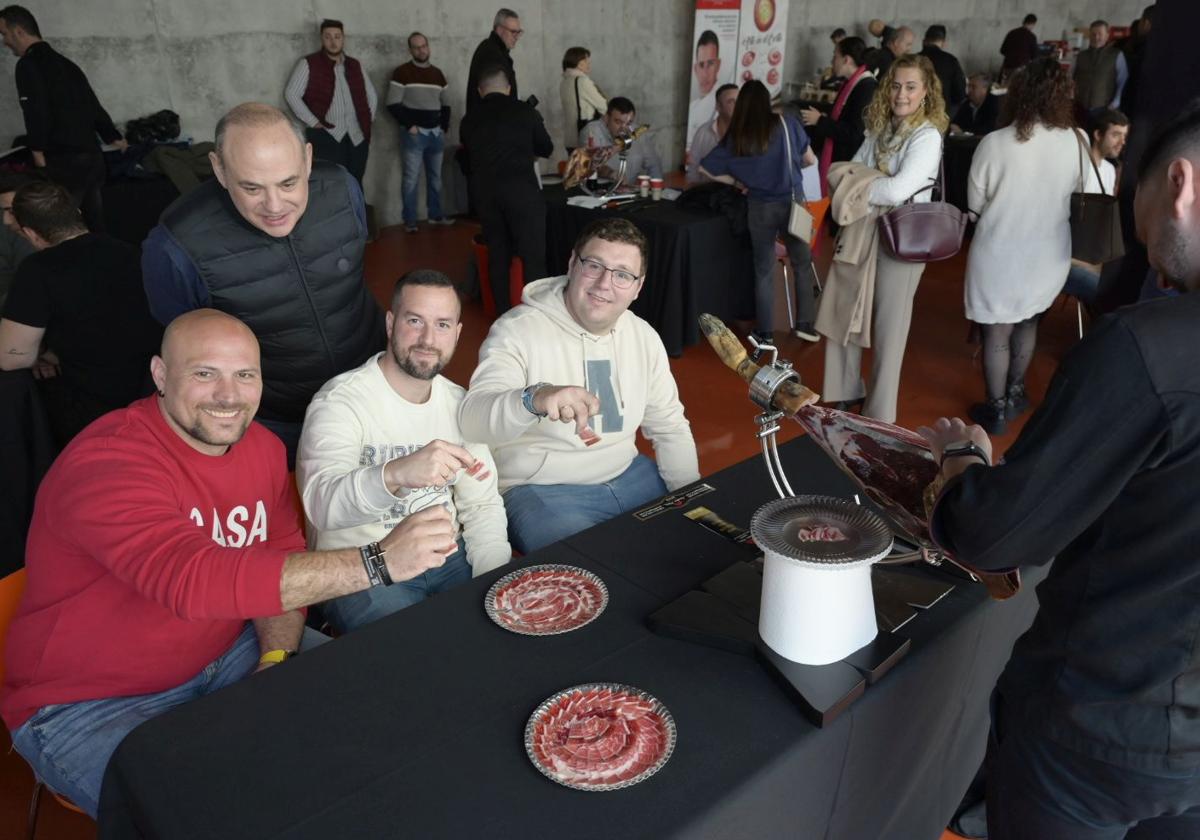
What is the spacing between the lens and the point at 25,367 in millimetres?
2803

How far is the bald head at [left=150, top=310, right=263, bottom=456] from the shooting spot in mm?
1730

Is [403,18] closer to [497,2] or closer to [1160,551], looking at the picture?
[497,2]

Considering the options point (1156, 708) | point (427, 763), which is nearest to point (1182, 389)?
point (1156, 708)

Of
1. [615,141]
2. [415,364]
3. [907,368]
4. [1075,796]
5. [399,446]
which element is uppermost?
[615,141]

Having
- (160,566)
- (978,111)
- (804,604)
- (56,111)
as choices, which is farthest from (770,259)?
(978,111)

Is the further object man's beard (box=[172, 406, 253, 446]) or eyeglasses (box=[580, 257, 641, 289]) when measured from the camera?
eyeglasses (box=[580, 257, 641, 289])

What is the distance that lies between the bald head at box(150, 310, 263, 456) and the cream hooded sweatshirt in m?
0.68

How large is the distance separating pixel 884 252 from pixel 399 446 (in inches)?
97.2

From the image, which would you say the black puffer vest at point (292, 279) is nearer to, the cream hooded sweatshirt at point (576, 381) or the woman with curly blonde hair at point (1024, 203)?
the cream hooded sweatshirt at point (576, 381)

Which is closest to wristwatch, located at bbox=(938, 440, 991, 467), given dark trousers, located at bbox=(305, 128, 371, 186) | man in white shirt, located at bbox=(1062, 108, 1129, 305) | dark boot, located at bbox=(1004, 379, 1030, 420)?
dark boot, located at bbox=(1004, 379, 1030, 420)

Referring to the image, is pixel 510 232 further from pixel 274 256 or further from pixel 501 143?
pixel 274 256

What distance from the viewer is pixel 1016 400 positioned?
4262mm

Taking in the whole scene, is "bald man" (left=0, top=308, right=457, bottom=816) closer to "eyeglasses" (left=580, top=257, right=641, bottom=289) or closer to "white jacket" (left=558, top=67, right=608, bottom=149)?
"eyeglasses" (left=580, top=257, right=641, bottom=289)

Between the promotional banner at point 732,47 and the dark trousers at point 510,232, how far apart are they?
193 inches
